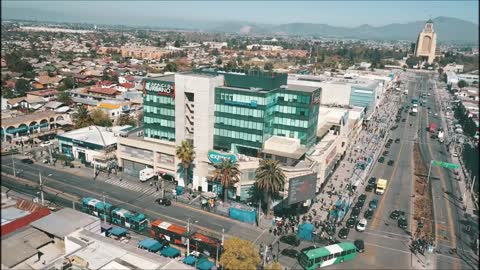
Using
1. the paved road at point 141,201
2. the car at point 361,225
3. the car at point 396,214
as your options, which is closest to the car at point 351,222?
the car at point 361,225

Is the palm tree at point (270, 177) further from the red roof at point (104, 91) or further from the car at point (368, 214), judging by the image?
the red roof at point (104, 91)

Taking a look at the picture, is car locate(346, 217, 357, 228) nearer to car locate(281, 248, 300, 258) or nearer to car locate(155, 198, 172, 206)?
car locate(281, 248, 300, 258)

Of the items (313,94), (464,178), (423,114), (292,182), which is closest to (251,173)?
(292,182)

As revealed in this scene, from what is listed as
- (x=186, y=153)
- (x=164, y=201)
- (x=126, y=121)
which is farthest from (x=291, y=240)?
(x=126, y=121)

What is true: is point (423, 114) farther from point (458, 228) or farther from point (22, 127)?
point (22, 127)

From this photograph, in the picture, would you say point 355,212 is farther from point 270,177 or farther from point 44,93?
point 44,93

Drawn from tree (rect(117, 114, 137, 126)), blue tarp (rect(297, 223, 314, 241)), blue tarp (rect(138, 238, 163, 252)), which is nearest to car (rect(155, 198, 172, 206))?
blue tarp (rect(138, 238, 163, 252))
